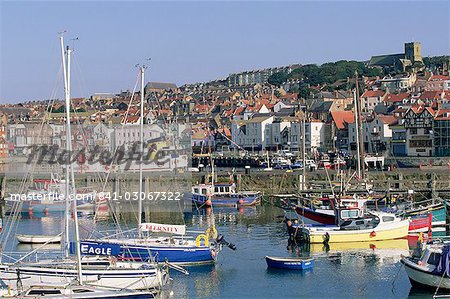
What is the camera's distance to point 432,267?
68.9 ft

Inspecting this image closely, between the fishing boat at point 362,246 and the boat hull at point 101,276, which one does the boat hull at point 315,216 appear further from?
the boat hull at point 101,276

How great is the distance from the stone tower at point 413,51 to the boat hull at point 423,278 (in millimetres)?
126059

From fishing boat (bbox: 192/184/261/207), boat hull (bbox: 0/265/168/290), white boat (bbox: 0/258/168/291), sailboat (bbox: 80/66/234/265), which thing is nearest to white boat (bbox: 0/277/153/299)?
white boat (bbox: 0/258/168/291)

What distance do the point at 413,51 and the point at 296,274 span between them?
12514 cm

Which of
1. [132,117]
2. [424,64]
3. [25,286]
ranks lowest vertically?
[25,286]

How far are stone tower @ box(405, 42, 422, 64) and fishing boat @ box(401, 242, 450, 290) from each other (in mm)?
126155

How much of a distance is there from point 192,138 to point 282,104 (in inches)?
663

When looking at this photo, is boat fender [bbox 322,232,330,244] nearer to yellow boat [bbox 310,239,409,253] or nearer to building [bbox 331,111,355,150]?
yellow boat [bbox 310,239,409,253]

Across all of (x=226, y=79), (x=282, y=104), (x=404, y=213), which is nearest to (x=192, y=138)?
(x=282, y=104)

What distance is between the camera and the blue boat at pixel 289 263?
24938mm

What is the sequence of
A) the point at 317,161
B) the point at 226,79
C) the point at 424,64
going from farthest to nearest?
the point at 226,79 → the point at 424,64 → the point at 317,161

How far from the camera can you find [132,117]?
90.6m

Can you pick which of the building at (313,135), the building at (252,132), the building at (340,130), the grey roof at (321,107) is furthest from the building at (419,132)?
the building at (252,132)

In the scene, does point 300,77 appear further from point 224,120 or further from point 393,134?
point 393,134
